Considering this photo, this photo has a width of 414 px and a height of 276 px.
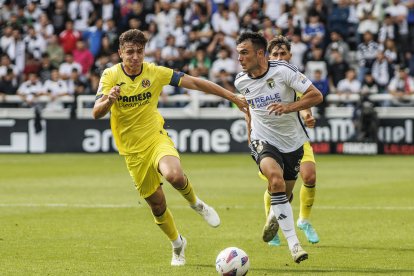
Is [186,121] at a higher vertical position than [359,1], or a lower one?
lower

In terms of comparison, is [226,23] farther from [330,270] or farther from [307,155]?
[330,270]

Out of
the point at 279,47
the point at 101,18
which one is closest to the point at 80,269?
the point at 279,47

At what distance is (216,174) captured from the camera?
72.2ft

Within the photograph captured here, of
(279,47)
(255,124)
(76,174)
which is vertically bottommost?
(76,174)

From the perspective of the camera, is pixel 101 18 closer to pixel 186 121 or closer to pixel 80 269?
pixel 186 121

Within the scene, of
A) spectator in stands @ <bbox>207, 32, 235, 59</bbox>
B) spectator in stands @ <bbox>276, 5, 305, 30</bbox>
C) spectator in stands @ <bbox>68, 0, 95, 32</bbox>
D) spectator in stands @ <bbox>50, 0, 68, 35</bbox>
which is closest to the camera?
spectator in stands @ <bbox>276, 5, 305, 30</bbox>

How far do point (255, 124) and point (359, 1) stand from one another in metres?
19.1

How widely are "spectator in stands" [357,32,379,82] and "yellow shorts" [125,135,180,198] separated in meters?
17.5

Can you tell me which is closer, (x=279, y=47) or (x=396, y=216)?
(x=279, y=47)

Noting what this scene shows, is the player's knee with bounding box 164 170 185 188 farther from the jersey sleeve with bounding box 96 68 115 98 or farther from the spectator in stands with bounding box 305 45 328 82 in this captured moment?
the spectator in stands with bounding box 305 45 328 82

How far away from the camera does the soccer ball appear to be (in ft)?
30.3

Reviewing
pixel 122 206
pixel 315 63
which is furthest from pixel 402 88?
pixel 122 206

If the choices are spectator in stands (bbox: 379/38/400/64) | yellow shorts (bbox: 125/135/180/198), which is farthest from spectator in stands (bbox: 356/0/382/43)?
yellow shorts (bbox: 125/135/180/198)

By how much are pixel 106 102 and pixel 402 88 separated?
58.4 ft
